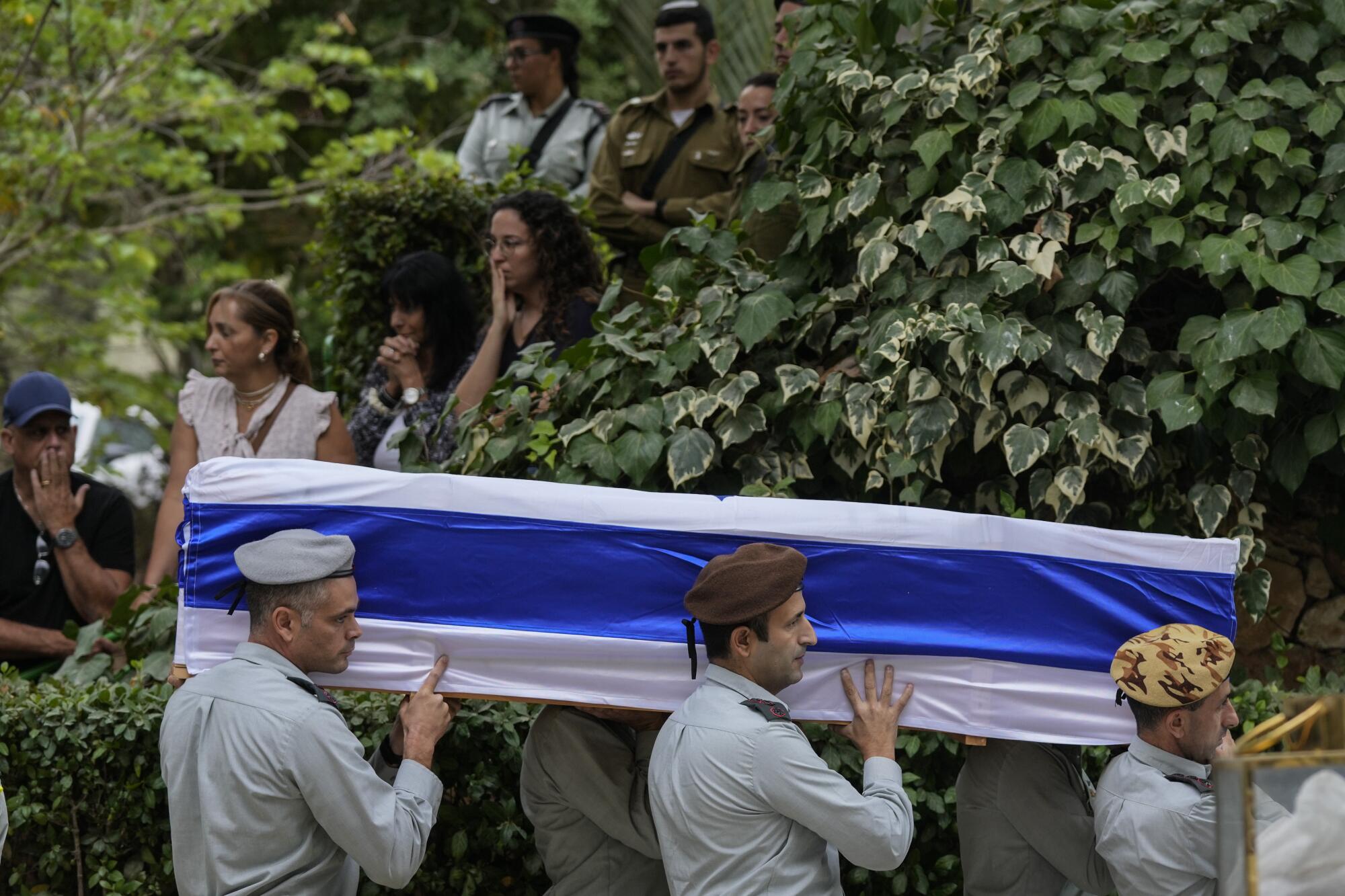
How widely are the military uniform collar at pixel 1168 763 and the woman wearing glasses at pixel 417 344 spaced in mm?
3399

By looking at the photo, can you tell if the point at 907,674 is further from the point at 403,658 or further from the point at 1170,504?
the point at 1170,504

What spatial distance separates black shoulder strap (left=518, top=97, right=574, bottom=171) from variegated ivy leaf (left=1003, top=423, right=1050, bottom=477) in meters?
3.54

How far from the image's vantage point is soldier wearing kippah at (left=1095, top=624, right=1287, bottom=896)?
3.11m

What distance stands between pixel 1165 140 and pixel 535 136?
3.59 metres

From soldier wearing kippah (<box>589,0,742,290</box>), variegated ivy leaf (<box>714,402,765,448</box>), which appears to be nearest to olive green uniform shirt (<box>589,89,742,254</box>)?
soldier wearing kippah (<box>589,0,742,290</box>)

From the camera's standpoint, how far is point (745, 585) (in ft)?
10.5

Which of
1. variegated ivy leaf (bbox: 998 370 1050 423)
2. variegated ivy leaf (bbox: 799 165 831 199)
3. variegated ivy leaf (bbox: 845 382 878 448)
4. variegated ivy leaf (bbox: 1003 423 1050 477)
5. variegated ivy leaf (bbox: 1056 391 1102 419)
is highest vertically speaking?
variegated ivy leaf (bbox: 799 165 831 199)

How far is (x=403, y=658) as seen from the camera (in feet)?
11.0

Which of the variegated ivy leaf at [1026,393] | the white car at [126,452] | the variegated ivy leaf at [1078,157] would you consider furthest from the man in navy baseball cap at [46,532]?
the white car at [126,452]

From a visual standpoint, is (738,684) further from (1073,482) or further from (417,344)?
(417,344)

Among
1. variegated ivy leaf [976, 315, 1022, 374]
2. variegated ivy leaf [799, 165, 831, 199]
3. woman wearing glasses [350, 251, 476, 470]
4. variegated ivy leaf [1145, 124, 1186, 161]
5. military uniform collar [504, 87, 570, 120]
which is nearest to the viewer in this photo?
variegated ivy leaf [976, 315, 1022, 374]

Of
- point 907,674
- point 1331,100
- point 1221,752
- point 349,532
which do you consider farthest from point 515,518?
point 1331,100

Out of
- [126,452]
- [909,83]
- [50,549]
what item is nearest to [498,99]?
[909,83]

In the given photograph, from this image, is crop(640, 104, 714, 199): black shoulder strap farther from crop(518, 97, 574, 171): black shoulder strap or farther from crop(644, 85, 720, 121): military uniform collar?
crop(518, 97, 574, 171): black shoulder strap
